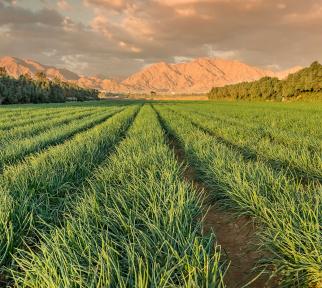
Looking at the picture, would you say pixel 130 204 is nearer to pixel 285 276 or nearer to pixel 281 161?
pixel 285 276

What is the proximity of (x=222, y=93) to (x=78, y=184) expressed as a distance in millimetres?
122589

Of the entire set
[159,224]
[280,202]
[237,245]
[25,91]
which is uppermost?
[159,224]

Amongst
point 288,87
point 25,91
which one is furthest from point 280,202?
point 25,91

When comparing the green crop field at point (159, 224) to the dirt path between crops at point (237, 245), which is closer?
the green crop field at point (159, 224)

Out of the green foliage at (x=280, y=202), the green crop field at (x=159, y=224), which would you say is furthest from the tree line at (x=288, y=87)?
the green crop field at (x=159, y=224)

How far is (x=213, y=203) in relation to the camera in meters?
6.20

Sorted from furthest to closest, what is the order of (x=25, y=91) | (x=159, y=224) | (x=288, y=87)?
(x=288, y=87)
(x=25, y=91)
(x=159, y=224)

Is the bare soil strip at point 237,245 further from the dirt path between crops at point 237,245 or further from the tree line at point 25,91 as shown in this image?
the tree line at point 25,91

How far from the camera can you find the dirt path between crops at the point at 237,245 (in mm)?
3486

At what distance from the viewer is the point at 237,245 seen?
4.38 metres

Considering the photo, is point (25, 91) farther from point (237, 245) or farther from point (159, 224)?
point (159, 224)

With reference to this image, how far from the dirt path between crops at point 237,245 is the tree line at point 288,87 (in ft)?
238

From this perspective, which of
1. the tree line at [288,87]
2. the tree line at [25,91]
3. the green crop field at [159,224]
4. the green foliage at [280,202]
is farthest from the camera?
the tree line at [288,87]

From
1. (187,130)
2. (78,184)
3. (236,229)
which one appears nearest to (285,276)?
(236,229)
